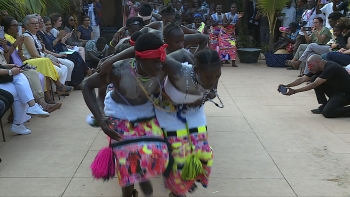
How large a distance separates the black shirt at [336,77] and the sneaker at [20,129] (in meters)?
4.21

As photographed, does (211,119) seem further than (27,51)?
No

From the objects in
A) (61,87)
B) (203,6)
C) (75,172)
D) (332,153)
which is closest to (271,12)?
(203,6)

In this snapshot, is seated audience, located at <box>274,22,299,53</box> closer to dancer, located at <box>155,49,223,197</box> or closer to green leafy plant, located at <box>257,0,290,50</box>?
green leafy plant, located at <box>257,0,290,50</box>

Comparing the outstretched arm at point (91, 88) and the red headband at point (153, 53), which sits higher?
the red headband at point (153, 53)

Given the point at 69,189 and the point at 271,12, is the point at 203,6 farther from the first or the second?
the point at 69,189

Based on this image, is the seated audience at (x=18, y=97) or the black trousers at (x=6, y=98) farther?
the seated audience at (x=18, y=97)

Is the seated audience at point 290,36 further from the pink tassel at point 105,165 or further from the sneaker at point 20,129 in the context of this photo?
the pink tassel at point 105,165

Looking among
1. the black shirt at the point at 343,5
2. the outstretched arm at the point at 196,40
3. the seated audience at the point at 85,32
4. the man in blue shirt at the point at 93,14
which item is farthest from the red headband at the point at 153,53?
the man in blue shirt at the point at 93,14

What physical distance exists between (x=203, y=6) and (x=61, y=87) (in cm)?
741

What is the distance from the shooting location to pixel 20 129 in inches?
214

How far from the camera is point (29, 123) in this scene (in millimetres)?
6027

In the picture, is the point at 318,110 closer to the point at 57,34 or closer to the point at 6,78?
the point at 6,78

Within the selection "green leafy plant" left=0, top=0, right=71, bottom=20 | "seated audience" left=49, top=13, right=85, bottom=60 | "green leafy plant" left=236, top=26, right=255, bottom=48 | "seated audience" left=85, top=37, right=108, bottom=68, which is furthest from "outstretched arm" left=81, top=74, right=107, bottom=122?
"green leafy plant" left=236, top=26, right=255, bottom=48

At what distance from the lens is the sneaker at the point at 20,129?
5.39 metres
